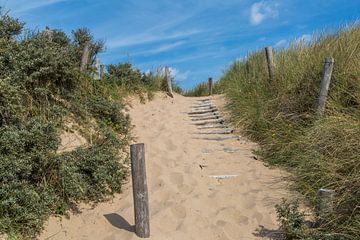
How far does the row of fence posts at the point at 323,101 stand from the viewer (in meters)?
4.12

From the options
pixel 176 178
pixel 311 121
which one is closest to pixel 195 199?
pixel 176 178

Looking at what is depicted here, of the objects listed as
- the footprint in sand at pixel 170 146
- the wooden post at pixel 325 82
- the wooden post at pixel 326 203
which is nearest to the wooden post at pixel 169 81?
the footprint in sand at pixel 170 146

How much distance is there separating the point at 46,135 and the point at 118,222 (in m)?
1.38

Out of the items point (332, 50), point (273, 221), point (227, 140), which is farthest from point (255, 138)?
point (273, 221)

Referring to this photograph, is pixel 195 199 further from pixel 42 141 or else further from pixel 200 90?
pixel 200 90

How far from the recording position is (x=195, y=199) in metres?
5.52

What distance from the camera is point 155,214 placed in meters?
5.05

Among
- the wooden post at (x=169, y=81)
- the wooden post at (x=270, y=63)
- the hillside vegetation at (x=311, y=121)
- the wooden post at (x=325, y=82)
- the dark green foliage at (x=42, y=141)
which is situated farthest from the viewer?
the wooden post at (x=169, y=81)

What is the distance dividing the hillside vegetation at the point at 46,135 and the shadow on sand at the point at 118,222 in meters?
0.43

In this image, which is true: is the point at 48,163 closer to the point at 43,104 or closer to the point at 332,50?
the point at 43,104

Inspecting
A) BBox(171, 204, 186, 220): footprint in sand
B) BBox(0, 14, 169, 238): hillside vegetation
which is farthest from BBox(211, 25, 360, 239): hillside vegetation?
BBox(0, 14, 169, 238): hillside vegetation

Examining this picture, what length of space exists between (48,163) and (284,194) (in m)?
3.09

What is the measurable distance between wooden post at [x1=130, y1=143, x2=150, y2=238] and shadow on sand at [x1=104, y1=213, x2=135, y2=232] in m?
0.24

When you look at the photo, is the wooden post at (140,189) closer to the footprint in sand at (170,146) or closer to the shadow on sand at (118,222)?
the shadow on sand at (118,222)
